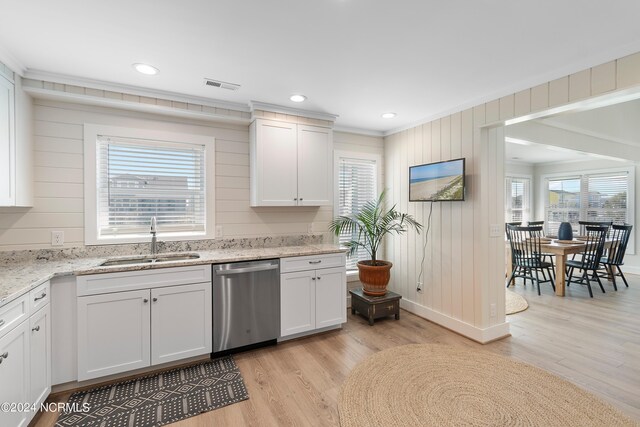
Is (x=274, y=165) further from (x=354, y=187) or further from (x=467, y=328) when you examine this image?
(x=467, y=328)

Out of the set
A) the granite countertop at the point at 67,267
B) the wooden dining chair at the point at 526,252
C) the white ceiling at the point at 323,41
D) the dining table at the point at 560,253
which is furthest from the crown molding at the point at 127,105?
the dining table at the point at 560,253

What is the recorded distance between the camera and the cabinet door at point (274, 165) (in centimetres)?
318

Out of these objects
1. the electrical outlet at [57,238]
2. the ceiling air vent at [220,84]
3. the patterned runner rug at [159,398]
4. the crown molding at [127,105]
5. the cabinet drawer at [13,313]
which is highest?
the ceiling air vent at [220,84]

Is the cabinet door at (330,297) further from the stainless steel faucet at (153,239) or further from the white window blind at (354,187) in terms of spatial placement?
the stainless steel faucet at (153,239)

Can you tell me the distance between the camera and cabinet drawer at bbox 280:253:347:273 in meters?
3.00

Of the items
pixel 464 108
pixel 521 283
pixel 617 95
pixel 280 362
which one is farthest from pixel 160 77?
pixel 521 283

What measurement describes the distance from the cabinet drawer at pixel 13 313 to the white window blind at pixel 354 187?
10.1ft

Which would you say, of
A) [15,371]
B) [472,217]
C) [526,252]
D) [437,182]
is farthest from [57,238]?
[526,252]

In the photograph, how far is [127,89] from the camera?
266cm

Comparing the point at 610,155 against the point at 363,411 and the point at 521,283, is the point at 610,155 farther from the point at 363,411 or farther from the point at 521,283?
the point at 363,411

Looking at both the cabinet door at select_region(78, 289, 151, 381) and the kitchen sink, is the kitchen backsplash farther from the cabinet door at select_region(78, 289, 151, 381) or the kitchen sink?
the cabinet door at select_region(78, 289, 151, 381)

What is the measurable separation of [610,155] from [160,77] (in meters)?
6.93

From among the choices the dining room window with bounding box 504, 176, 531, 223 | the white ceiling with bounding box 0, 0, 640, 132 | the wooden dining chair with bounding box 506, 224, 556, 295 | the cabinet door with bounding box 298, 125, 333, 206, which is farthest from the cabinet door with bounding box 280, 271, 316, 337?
the dining room window with bounding box 504, 176, 531, 223

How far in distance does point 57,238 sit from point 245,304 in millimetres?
1757
